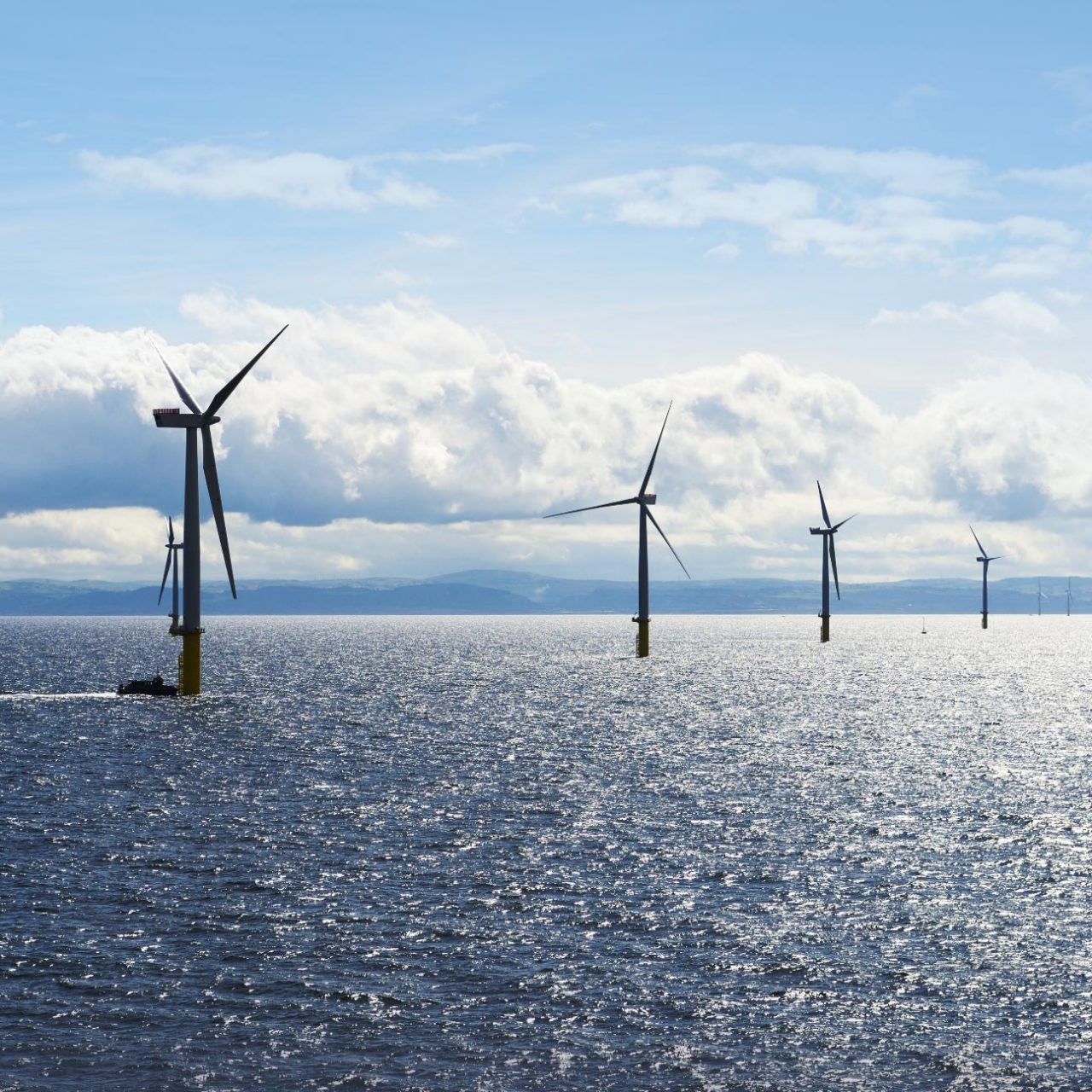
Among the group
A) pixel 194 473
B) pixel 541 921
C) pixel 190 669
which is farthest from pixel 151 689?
pixel 541 921

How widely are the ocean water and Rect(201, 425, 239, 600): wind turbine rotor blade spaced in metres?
23.5

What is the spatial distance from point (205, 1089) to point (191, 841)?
30.3 meters

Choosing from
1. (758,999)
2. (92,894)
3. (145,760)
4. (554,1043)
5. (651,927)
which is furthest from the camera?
(145,760)

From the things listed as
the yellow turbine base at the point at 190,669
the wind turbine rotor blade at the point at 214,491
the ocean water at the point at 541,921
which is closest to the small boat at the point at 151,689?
the yellow turbine base at the point at 190,669

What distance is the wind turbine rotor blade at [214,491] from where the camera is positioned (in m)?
112

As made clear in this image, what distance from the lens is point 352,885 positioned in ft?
158

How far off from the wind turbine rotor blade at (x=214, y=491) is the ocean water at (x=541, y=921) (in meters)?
23.5

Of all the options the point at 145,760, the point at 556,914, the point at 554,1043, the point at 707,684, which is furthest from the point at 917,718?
the point at 554,1043

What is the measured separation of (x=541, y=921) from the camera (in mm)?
43000

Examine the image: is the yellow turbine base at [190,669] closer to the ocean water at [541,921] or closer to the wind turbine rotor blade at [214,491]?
the wind turbine rotor blade at [214,491]

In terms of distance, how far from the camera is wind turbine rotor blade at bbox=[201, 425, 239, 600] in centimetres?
11244

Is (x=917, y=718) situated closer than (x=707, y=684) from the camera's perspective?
Yes

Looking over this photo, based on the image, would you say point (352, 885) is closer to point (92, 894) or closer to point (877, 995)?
point (92, 894)

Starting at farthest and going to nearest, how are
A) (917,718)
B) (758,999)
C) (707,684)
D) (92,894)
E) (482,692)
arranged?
1. (707,684)
2. (482,692)
3. (917,718)
4. (92,894)
5. (758,999)
